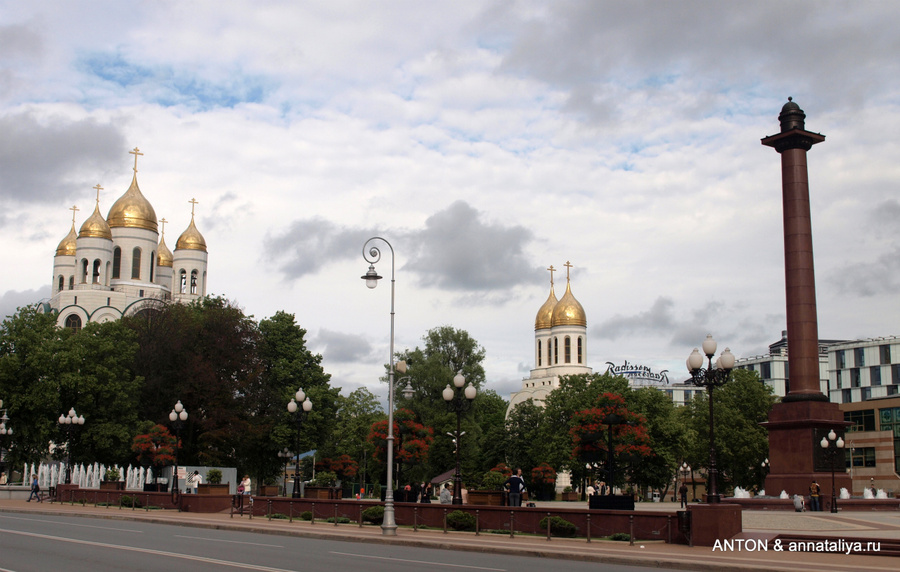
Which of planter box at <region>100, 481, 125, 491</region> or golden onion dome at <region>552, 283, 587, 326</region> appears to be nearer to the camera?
planter box at <region>100, 481, 125, 491</region>

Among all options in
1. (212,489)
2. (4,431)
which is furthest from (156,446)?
(212,489)

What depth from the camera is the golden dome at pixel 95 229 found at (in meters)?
88.7

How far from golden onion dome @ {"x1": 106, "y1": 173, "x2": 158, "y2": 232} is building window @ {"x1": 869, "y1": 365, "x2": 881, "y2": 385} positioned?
303 ft

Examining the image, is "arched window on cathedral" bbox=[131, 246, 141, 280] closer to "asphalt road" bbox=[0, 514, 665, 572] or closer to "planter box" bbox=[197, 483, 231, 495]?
"planter box" bbox=[197, 483, 231, 495]

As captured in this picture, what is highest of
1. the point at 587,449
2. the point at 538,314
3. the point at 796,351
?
the point at 538,314

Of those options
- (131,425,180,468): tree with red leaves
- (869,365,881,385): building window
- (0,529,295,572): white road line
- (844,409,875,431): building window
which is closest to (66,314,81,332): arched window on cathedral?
(131,425,180,468): tree with red leaves

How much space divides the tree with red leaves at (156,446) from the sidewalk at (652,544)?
17.3 meters

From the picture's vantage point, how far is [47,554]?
1645 centimetres

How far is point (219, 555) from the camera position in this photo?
55.3 ft

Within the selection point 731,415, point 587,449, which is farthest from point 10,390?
point 731,415

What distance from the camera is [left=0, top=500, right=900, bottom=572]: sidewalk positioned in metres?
16.9

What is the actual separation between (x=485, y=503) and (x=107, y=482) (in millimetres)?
28488

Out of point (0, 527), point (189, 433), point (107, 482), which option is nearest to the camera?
point (0, 527)

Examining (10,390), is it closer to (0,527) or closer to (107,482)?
(107,482)
